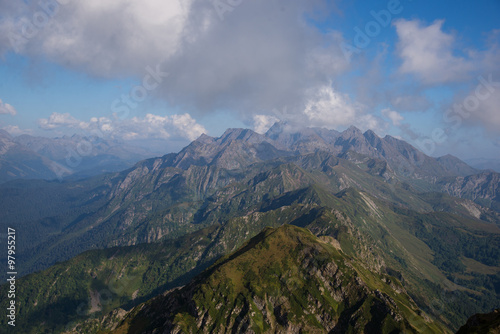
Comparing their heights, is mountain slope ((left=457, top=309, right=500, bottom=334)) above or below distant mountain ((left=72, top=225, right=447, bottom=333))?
above

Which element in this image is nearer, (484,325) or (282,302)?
(484,325)

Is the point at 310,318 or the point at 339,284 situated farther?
the point at 339,284

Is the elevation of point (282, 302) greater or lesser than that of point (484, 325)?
lesser

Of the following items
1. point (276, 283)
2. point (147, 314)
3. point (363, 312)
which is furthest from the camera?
point (147, 314)

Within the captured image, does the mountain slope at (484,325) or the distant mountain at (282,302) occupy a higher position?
the mountain slope at (484,325)

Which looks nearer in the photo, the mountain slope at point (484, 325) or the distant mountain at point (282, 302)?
the mountain slope at point (484, 325)

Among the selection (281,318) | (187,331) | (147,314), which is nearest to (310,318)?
(281,318)

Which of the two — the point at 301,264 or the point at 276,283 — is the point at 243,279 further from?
the point at 301,264

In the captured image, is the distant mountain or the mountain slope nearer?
the mountain slope
